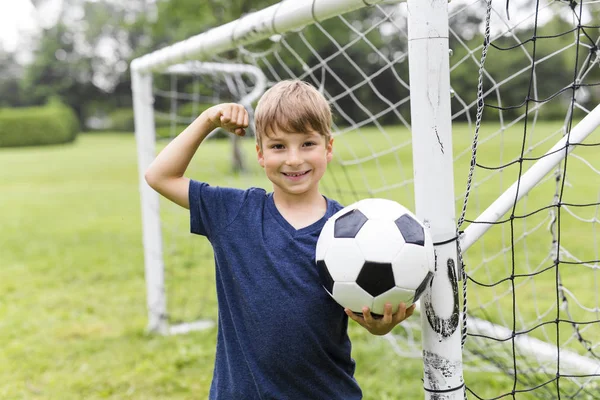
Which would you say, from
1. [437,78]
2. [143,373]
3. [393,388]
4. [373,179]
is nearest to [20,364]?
[143,373]

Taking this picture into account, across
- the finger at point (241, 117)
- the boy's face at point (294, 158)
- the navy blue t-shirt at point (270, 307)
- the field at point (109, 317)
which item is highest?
the finger at point (241, 117)

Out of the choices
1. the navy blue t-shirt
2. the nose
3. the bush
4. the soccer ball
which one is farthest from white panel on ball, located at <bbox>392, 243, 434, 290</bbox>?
the bush

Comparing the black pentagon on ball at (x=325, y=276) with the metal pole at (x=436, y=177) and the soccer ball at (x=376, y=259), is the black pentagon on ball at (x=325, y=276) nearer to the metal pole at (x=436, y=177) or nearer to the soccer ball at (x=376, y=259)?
the soccer ball at (x=376, y=259)

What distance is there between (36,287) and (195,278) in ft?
4.12

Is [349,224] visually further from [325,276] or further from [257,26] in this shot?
[257,26]

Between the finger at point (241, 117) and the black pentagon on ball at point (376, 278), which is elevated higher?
the finger at point (241, 117)

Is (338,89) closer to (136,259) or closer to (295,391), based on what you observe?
(136,259)

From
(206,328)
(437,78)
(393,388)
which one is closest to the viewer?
(437,78)

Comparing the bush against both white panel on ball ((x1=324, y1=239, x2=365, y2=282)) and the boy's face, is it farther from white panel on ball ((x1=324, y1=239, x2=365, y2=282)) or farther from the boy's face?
white panel on ball ((x1=324, y1=239, x2=365, y2=282))

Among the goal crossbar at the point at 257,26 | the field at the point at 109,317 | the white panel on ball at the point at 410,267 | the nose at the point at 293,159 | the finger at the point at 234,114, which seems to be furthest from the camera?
the field at the point at 109,317

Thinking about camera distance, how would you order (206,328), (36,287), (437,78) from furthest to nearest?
(36,287) < (206,328) < (437,78)

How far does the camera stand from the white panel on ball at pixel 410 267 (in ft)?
4.30

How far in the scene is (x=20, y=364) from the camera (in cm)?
329

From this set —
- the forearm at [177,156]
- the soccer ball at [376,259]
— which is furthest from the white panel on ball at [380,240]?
the forearm at [177,156]
